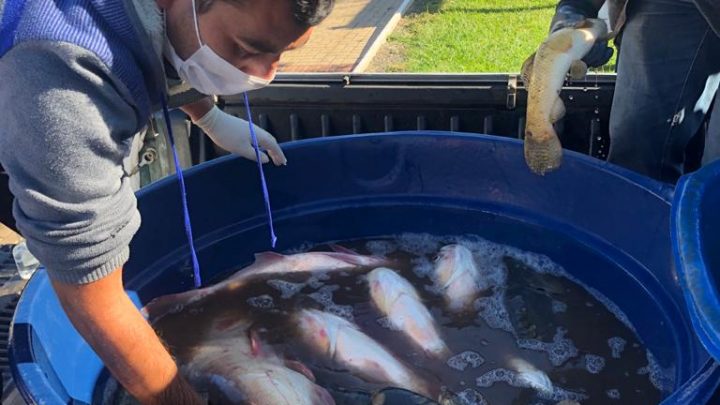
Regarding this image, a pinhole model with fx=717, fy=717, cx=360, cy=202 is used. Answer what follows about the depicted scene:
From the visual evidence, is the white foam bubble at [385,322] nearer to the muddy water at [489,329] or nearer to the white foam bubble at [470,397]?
the muddy water at [489,329]

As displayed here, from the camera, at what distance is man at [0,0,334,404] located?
1346 mm

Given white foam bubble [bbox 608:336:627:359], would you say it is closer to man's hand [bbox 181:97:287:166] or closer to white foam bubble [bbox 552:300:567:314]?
white foam bubble [bbox 552:300:567:314]

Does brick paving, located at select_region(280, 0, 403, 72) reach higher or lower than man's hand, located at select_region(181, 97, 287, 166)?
lower

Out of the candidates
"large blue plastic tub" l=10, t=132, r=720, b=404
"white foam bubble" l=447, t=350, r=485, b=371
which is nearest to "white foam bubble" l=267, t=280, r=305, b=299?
"large blue plastic tub" l=10, t=132, r=720, b=404

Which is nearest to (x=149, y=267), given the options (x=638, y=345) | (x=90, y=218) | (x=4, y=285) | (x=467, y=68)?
(x=4, y=285)

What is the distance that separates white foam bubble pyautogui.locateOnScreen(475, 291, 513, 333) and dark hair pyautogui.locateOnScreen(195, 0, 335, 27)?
1.31 m

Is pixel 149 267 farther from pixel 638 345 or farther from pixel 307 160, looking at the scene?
pixel 638 345

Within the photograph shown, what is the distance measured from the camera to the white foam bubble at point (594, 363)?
218 cm

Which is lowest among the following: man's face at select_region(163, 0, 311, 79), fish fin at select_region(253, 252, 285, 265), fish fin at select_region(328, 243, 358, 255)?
fish fin at select_region(328, 243, 358, 255)

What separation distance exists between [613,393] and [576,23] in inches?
45.9

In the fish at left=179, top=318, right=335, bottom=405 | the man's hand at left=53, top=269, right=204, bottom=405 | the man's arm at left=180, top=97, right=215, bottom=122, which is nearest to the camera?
the man's hand at left=53, top=269, right=204, bottom=405

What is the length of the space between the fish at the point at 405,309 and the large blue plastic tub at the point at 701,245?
86cm

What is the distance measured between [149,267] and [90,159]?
1.19 meters

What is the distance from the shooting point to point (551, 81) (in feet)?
7.20
